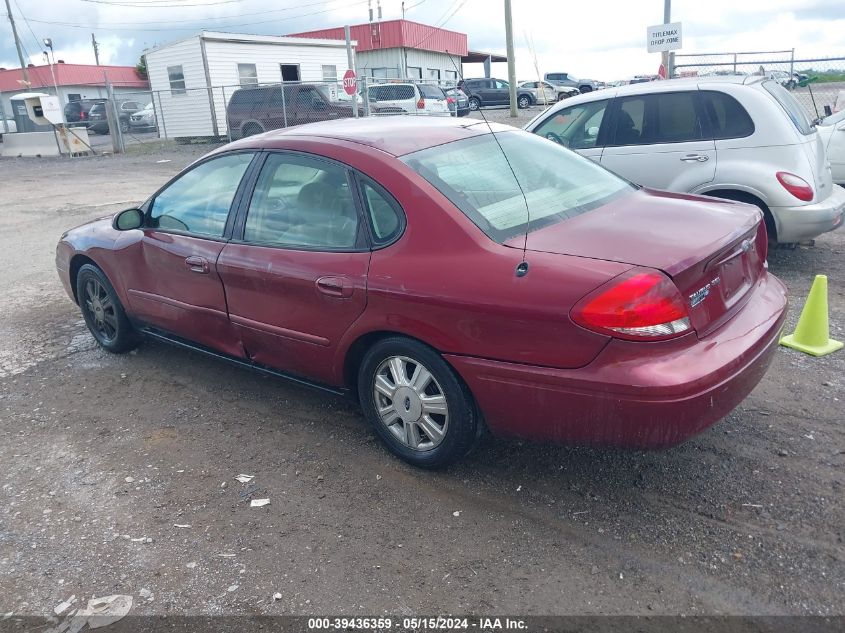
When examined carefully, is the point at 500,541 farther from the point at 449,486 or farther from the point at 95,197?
the point at 95,197

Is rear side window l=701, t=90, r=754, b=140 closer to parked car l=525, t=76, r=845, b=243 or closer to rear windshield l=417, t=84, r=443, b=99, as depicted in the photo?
parked car l=525, t=76, r=845, b=243

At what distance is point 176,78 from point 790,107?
24.1 m

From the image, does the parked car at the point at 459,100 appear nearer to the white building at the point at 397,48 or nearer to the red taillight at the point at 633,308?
the white building at the point at 397,48

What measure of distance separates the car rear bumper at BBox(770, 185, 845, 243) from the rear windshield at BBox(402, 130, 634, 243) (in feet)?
9.11

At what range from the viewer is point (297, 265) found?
3.64 m

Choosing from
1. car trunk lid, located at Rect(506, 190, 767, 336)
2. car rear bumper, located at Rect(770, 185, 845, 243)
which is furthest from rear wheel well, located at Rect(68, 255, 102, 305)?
car rear bumper, located at Rect(770, 185, 845, 243)

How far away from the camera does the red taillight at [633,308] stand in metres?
2.72

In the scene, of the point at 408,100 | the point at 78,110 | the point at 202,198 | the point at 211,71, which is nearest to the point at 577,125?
the point at 202,198

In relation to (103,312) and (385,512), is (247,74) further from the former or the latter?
(385,512)

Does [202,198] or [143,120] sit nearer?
[202,198]

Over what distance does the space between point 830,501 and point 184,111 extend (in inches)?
1033

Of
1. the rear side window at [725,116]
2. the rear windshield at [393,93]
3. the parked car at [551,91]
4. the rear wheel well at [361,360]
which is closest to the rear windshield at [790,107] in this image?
the rear side window at [725,116]

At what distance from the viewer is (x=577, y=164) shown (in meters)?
4.08

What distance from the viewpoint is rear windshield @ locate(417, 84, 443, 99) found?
79.2 ft
